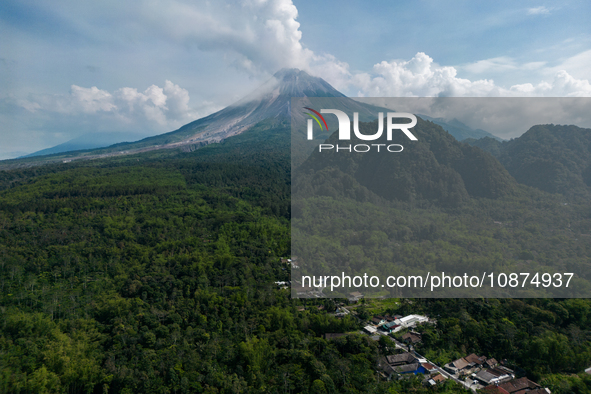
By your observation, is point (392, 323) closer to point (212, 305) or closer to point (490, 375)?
point (490, 375)

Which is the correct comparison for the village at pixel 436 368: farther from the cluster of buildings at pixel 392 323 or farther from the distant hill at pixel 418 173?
the distant hill at pixel 418 173

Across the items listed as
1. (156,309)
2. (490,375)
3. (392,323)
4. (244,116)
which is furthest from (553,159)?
(244,116)

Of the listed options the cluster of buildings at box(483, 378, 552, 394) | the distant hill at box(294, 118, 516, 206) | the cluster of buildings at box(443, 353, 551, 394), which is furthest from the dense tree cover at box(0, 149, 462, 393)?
the distant hill at box(294, 118, 516, 206)

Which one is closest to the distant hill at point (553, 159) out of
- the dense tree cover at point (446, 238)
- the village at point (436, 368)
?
the dense tree cover at point (446, 238)

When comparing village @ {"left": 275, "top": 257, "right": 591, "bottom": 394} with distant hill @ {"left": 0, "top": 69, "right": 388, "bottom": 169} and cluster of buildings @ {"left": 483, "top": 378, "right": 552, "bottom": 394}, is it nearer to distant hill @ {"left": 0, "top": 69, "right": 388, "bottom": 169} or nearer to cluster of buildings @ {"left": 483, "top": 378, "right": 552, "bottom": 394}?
cluster of buildings @ {"left": 483, "top": 378, "right": 552, "bottom": 394}

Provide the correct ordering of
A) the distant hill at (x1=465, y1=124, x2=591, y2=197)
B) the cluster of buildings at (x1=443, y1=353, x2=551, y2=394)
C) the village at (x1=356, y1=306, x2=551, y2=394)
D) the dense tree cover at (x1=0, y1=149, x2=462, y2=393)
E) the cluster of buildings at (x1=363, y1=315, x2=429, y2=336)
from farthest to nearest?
the distant hill at (x1=465, y1=124, x2=591, y2=197)
the cluster of buildings at (x1=363, y1=315, x2=429, y2=336)
the village at (x1=356, y1=306, x2=551, y2=394)
the cluster of buildings at (x1=443, y1=353, x2=551, y2=394)
the dense tree cover at (x1=0, y1=149, x2=462, y2=393)

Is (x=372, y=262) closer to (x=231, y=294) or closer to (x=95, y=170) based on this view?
(x=231, y=294)
